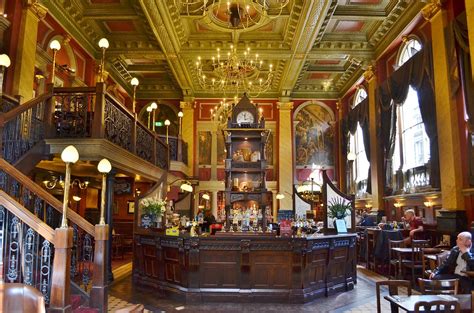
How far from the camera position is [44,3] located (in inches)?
356

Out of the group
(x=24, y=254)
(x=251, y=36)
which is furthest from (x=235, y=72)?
(x=24, y=254)

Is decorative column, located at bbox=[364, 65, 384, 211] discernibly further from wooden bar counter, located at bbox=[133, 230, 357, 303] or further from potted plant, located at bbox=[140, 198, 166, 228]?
potted plant, located at bbox=[140, 198, 166, 228]

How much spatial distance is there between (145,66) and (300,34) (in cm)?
682

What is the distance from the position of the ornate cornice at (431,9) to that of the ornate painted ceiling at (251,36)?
2.46 ft

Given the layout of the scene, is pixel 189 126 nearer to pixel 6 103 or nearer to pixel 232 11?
pixel 232 11

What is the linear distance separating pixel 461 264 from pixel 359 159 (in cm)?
1023

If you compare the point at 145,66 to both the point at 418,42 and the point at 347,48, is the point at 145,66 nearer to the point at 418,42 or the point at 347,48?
the point at 347,48

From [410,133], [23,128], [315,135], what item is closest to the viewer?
[23,128]

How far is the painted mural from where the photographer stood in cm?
1688

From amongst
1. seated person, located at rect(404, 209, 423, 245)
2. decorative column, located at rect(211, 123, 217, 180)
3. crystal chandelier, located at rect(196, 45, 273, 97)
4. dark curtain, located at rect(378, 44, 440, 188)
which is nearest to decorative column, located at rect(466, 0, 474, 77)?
dark curtain, located at rect(378, 44, 440, 188)

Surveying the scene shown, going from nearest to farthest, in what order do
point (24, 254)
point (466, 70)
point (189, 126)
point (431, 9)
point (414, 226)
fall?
point (24, 254) < point (466, 70) < point (431, 9) < point (414, 226) < point (189, 126)

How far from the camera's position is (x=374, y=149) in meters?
12.5

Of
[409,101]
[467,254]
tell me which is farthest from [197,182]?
[467,254]

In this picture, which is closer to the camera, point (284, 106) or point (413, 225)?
point (413, 225)
